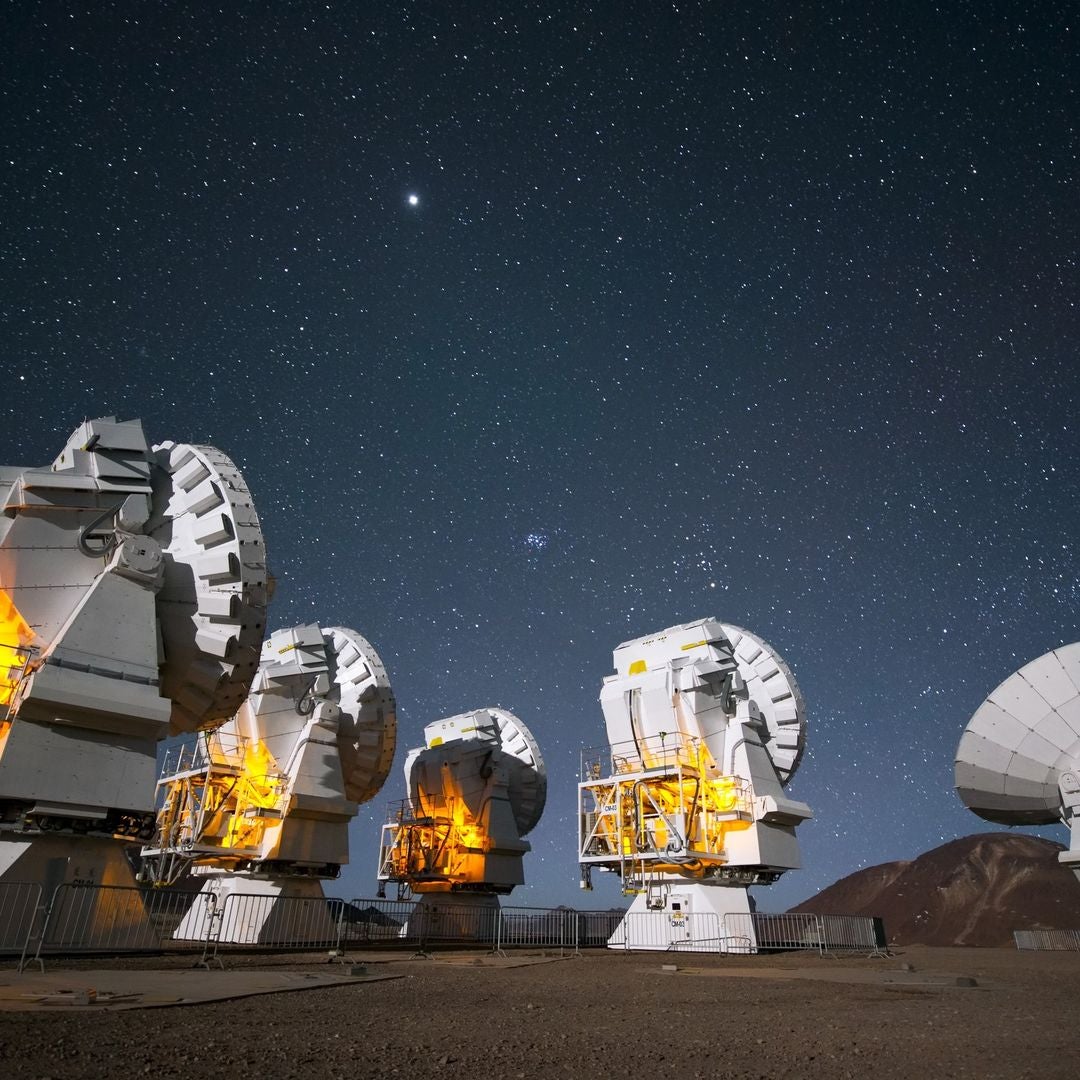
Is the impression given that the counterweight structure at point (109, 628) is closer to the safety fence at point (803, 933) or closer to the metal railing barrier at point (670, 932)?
the metal railing barrier at point (670, 932)

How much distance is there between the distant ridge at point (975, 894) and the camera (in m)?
49.9

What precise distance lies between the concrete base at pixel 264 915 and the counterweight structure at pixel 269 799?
0.04m

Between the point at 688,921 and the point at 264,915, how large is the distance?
11206 mm

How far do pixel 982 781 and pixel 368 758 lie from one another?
19172mm

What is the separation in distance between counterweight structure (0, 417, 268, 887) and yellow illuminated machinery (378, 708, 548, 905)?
15654 mm

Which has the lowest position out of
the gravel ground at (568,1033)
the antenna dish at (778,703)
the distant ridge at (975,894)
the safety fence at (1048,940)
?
the gravel ground at (568,1033)

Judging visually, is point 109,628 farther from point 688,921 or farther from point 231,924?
point 688,921

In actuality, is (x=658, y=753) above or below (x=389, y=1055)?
above

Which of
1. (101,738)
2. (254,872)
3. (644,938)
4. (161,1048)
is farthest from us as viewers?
(254,872)

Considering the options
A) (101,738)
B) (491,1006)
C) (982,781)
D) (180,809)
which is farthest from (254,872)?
(982,781)

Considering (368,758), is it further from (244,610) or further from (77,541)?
(77,541)

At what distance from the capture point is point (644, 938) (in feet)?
68.9

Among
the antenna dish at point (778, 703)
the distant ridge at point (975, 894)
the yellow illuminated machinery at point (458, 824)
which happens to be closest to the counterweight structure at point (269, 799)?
the yellow illuminated machinery at point (458, 824)

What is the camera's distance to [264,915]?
21547 millimetres
